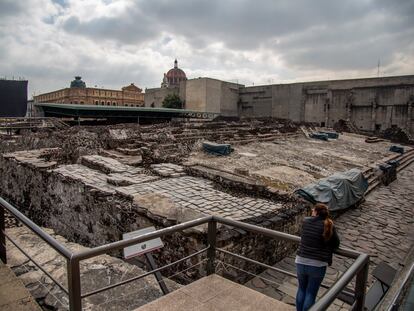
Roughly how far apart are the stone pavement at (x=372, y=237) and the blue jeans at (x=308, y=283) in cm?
83

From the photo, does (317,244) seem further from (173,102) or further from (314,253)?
(173,102)

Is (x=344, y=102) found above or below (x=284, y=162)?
above

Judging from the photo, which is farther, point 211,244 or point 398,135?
point 398,135

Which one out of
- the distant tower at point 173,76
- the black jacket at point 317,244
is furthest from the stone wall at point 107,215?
the distant tower at point 173,76

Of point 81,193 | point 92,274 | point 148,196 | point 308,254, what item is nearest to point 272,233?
point 308,254

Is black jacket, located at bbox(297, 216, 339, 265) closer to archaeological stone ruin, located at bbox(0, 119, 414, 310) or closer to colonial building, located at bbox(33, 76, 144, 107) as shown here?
archaeological stone ruin, located at bbox(0, 119, 414, 310)

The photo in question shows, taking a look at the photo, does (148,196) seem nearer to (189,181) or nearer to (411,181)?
(189,181)

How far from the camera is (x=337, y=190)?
8.99 meters

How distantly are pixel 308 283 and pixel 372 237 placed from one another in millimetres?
5641

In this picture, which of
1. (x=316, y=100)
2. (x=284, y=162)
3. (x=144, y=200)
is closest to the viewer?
(x=144, y=200)

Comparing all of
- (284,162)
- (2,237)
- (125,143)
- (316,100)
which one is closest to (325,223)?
(2,237)

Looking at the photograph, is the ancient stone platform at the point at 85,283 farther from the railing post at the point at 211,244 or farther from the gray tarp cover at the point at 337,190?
the gray tarp cover at the point at 337,190

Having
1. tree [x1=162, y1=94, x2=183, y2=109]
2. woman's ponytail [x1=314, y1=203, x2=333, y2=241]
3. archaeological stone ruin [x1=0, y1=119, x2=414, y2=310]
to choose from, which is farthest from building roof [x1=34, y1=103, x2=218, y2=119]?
woman's ponytail [x1=314, y1=203, x2=333, y2=241]

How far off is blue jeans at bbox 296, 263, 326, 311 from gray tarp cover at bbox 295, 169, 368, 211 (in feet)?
14.7
